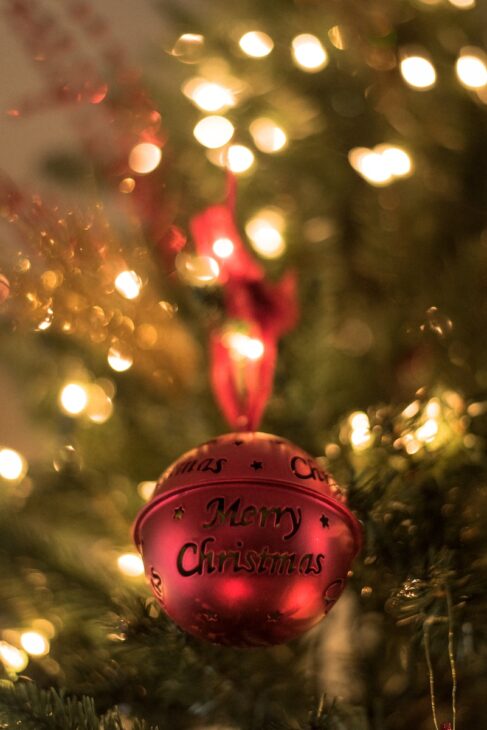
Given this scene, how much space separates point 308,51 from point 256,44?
8 centimetres

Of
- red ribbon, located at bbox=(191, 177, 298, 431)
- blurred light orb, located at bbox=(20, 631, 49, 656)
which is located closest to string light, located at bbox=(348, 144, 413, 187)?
red ribbon, located at bbox=(191, 177, 298, 431)

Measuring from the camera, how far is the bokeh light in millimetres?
840

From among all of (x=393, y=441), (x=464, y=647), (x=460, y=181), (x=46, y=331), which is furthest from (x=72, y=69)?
(x=464, y=647)

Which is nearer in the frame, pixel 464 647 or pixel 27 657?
pixel 464 647

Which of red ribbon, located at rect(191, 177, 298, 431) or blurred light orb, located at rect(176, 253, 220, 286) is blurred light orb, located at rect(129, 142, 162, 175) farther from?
red ribbon, located at rect(191, 177, 298, 431)

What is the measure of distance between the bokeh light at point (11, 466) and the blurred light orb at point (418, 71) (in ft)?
1.88

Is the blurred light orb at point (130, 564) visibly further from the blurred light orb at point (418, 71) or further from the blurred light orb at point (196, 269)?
the blurred light orb at point (418, 71)

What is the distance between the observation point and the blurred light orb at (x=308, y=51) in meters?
0.90

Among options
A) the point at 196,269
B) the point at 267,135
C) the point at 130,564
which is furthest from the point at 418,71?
the point at 130,564

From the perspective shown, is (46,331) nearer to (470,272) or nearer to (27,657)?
(27,657)

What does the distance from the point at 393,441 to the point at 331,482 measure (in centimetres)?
10

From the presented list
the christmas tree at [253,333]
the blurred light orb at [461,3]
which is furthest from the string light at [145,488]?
the blurred light orb at [461,3]

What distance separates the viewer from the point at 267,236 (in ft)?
3.10

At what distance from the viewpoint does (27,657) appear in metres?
0.74
